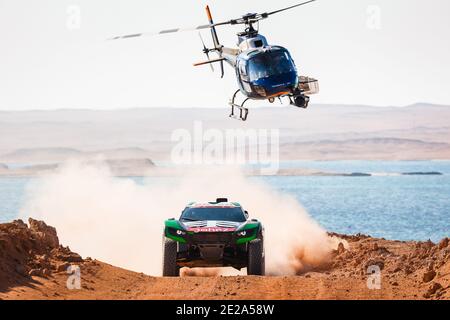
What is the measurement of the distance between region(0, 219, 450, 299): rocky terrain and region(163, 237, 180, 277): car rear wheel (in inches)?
24.6

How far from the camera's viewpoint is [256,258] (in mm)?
24328

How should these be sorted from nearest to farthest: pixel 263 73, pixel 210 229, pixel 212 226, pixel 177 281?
pixel 177 281 → pixel 210 229 → pixel 212 226 → pixel 263 73

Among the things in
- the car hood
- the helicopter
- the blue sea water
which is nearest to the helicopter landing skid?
the helicopter

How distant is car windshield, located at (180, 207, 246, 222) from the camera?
25766mm

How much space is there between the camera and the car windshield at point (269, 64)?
111 feet

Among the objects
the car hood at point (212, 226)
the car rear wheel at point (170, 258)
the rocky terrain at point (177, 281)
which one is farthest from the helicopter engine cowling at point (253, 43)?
the car rear wheel at point (170, 258)

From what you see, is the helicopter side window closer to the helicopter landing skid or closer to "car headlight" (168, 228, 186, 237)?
the helicopter landing skid

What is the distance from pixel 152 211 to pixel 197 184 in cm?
1321

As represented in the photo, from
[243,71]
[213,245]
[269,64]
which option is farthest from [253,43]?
[213,245]

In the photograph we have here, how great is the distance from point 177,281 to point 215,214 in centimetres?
344

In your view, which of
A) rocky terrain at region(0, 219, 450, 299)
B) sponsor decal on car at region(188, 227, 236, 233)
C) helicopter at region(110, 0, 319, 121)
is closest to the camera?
rocky terrain at region(0, 219, 450, 299)

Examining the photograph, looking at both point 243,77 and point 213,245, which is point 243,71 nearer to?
point 243,77
